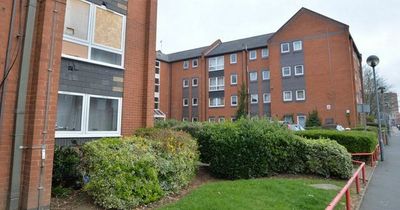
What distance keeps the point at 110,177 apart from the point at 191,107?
38.2 metres

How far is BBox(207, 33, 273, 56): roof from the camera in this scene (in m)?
39.9

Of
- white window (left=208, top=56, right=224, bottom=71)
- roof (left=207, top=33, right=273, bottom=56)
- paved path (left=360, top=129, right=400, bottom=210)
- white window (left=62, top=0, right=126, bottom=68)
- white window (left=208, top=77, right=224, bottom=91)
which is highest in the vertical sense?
roof (left=207, top=33, right=273, bottom=56)

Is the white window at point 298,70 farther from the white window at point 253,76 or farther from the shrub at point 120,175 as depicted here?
the shrub at point 120,175

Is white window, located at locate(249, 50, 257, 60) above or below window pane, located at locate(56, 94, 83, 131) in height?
above

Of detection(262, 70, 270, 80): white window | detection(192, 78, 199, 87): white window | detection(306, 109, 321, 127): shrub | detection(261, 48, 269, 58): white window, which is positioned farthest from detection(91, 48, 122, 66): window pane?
detection(192, 78, 199, 87): white window

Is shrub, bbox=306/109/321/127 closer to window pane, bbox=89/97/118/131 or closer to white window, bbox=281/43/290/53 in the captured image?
white window, bbox=281/43/290/53

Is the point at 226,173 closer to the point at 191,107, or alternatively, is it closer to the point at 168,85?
the point at 191,107

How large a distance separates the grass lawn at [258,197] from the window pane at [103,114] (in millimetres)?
3584

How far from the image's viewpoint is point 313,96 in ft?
110

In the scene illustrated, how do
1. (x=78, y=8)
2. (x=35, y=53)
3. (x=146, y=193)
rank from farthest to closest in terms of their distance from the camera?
1. (x=78, y=8)
2. (x=146, y=193)
3. (x=35, y=53)

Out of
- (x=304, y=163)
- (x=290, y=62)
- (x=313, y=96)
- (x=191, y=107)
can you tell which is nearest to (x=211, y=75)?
(x=191, y=107)

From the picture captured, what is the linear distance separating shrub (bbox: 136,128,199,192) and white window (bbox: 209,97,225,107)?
32746mm

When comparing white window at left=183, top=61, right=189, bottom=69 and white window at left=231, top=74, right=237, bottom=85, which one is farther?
white window at left=183, top=61, right=189, bottom=69

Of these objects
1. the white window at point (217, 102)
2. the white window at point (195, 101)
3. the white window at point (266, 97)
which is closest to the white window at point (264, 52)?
Answer: the white window at point (266, 97)
